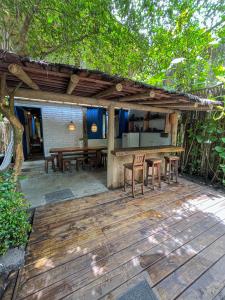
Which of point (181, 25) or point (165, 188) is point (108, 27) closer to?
point (181, 25)

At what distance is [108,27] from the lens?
4.68 meters

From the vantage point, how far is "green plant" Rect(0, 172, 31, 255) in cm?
165

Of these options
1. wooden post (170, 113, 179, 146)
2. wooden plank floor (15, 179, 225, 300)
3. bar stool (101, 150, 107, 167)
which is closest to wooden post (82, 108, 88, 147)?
bar stool (101, 150, 107, 167)

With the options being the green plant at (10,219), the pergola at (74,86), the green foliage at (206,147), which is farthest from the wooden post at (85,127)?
the green plant at (10,219)

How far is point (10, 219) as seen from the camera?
171 cm

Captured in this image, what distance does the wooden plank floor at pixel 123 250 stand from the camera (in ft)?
4.67

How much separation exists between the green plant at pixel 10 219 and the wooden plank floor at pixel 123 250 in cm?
26

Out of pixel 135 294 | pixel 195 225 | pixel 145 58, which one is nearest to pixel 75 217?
pixel 135 294

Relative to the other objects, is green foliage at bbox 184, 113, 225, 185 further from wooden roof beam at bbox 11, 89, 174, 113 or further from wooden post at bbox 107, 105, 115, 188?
wooden post at bbox 107, 105, 115, 188

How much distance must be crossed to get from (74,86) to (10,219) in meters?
2.04

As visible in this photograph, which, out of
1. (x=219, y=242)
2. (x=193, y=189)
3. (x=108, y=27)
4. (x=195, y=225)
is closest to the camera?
(x=219, y=242)

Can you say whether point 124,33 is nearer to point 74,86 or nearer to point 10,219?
point 74,86

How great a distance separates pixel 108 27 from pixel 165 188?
5461 mm

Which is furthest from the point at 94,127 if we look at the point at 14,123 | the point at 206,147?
the point at 14,123
